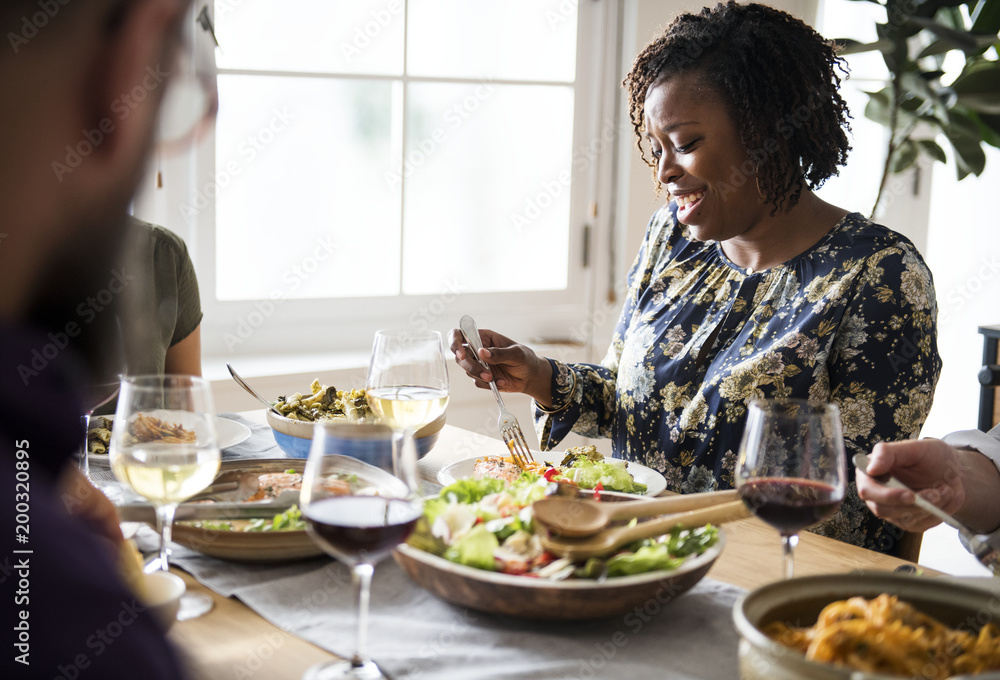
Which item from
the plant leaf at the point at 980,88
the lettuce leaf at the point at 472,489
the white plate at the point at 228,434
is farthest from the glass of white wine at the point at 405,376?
the plant leaf at the point at 980,88

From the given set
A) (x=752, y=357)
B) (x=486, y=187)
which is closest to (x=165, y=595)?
(x=752, y=357)

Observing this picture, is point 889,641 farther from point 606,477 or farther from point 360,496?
point 606,477

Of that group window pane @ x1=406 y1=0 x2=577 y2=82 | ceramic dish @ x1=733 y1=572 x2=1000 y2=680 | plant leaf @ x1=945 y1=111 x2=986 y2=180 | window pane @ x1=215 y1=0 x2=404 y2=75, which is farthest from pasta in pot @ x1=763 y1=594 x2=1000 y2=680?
plant leaf @ x1=945 y1=111 x2=986 y2=180

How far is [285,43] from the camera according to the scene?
8.71 ft

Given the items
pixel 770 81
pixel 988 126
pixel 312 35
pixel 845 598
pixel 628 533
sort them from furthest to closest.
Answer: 1. pixel 988 126
2. pixel 312 35
3. pixel 770 81
4. pixel 628 533
5. pixel 845 598

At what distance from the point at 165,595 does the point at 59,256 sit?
36 centimetres

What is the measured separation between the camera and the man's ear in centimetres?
50

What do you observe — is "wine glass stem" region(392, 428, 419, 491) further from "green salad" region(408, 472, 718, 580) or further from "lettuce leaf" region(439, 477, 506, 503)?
"lettuce leaf" region(439, 477, 506, 503)

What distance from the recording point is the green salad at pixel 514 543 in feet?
2.79

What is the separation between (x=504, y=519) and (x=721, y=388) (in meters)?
0.75

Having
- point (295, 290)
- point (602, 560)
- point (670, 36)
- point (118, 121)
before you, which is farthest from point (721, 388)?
point (295, 290)

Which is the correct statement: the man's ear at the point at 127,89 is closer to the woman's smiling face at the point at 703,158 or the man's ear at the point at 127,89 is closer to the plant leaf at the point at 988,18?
the woman's smiling face at the point at 703,158

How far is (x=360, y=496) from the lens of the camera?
73cm

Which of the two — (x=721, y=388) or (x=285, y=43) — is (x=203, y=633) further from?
(x=285, y=43)
